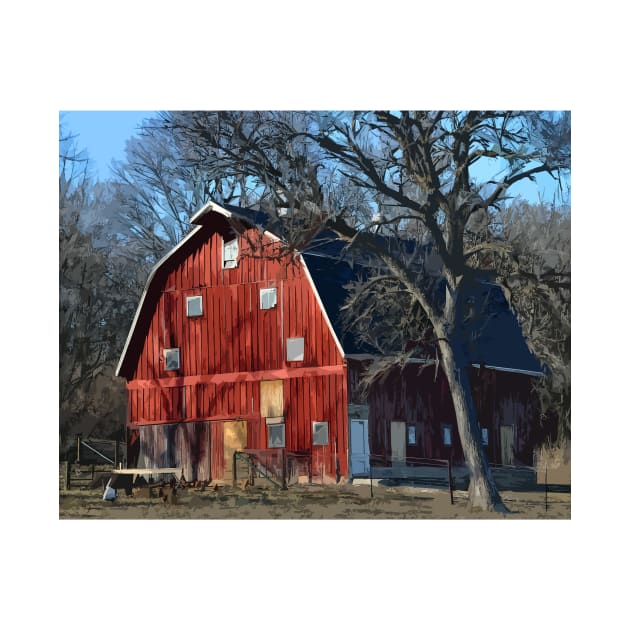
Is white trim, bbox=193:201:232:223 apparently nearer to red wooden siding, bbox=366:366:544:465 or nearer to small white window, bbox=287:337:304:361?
small white window, bbox=287:337:304:361

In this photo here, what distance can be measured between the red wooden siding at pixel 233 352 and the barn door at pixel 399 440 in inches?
58.8

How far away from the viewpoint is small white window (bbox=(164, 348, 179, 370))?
90.6 feet

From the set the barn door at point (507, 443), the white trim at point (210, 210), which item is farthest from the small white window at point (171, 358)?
the barn door at point (507, 443)

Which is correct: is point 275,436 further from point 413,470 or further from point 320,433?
point 413,470

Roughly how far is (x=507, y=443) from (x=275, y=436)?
16.2 ft

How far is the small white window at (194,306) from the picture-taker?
27.4 m

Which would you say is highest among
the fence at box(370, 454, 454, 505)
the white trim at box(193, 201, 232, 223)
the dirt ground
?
the white trim at box(193, 201, 232, 223)

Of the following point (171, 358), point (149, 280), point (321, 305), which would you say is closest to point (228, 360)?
point (171, 358)

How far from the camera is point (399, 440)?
88.8 ft

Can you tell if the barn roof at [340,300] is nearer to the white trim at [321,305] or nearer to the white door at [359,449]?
the white trim at [321,305]

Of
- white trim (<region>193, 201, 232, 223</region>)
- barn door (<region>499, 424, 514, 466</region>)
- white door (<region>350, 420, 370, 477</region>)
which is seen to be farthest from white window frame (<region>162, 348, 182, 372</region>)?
barn door (<region>499, 424, 514, 466</region>)

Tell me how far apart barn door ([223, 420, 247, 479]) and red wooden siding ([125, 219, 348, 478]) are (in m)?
0.11

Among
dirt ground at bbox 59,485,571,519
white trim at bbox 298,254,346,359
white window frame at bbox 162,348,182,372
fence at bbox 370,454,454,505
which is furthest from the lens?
white window frame at bbox 162,348,182,372

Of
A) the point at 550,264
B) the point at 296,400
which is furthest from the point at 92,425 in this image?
the point at 550,264
